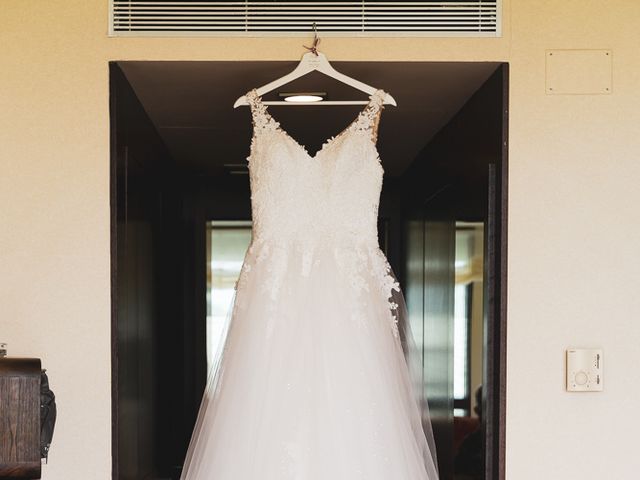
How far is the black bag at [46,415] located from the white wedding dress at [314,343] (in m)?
0.36

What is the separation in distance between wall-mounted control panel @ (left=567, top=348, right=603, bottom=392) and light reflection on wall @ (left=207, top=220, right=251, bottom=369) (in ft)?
8.80

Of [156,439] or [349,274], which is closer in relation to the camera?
[349,274]

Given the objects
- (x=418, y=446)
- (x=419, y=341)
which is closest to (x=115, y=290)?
(x=418, y=446)

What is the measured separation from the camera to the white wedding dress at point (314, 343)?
206 cm

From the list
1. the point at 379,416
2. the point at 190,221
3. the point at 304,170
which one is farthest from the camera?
the point at 190,221

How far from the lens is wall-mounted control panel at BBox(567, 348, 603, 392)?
2135 mm

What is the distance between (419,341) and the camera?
3816 mm

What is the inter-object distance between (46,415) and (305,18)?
1177 mm

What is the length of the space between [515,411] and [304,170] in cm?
84

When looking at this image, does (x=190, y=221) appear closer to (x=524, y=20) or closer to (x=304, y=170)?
(x=304, y=170)

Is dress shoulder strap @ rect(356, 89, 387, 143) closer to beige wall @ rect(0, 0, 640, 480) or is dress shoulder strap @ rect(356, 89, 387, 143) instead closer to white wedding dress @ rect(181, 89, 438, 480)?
white wedding dress @ rect(181, 89, 438, 480)

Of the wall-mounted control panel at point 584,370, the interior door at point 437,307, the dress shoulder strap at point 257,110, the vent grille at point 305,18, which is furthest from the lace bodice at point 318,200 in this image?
the interior door at point 437,307

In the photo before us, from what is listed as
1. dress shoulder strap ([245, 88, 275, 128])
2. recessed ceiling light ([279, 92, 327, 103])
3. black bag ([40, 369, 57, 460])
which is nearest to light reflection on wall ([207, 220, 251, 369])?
recessed ceiling light ([279, 92, 327, 103])

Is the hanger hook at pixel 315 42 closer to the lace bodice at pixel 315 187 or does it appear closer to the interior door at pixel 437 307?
the lace bodice at pixel 315 187
